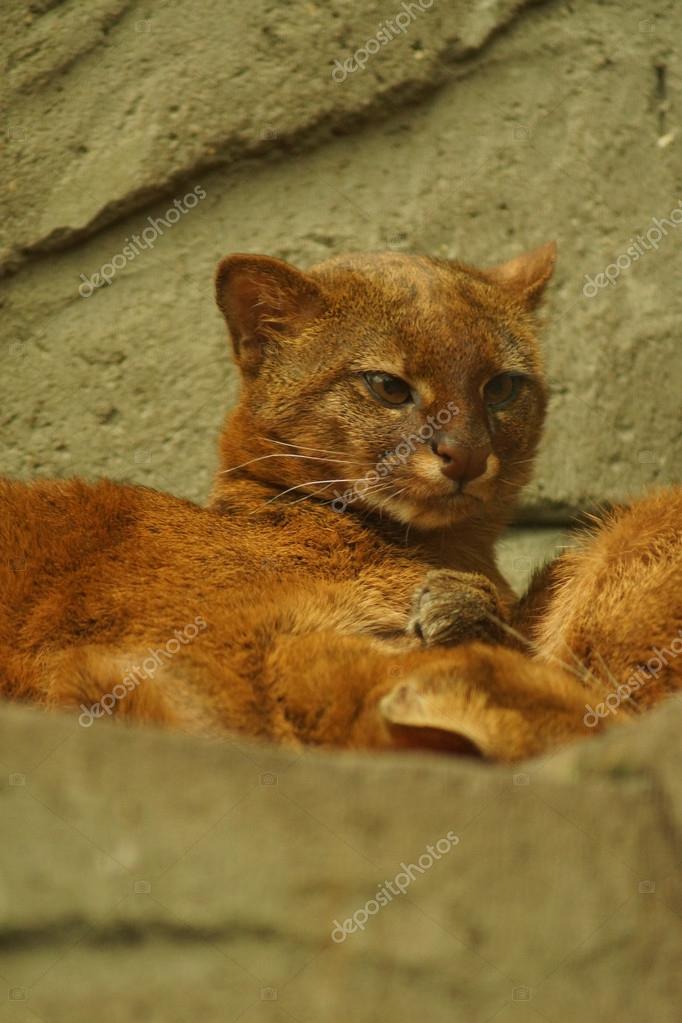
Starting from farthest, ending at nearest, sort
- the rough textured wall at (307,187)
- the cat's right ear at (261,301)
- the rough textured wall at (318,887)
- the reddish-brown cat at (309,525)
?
the rough textured wall at (307,187), the cat's right ear at (261,301), the reddish-brown cat at (309,525), the rough textured wall at (318,887)

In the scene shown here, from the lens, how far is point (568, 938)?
2303mm

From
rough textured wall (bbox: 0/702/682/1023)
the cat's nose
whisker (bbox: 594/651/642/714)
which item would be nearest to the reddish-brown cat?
the cat's nose

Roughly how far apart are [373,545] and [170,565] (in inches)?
28.2

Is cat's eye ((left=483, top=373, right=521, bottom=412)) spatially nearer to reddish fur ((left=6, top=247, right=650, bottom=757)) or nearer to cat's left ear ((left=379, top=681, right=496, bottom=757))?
reddish fur ((left=6, top=247, right=650, bottom=757))

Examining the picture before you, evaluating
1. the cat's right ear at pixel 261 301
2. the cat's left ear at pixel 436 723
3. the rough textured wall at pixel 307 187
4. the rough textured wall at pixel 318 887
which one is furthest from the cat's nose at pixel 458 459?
the rough textured wall at pixel 318 887

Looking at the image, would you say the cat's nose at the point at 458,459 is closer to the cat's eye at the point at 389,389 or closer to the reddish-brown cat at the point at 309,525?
the reddish-brown cat at the point at 309,525

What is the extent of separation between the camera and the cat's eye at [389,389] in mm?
4625

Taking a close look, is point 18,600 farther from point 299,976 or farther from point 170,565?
point 299,976

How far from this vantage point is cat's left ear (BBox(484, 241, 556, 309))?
5336 millimetres

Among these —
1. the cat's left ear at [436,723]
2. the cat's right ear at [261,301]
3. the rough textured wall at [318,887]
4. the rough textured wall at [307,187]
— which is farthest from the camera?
the rough textured wall at [307,187]

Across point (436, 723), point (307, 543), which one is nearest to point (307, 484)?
point (307, 543)

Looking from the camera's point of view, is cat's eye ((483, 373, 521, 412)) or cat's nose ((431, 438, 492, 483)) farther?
cat's eye ((483, 373, 521, 412))

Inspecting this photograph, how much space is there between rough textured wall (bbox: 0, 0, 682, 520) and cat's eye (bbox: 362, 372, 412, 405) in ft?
4.87

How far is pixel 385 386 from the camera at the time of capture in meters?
4.64
